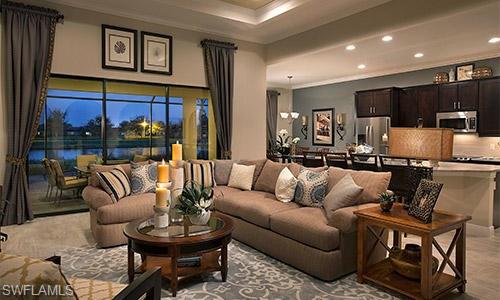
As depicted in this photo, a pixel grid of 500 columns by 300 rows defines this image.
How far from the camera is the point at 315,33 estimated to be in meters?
5.91

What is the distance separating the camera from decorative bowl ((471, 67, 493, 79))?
22.2ft

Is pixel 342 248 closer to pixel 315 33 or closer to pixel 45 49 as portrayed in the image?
pixel 315 33

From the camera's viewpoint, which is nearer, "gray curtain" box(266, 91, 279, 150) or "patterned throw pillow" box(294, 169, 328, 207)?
"patterned throw pillow" box(294, 169, 328, 207)

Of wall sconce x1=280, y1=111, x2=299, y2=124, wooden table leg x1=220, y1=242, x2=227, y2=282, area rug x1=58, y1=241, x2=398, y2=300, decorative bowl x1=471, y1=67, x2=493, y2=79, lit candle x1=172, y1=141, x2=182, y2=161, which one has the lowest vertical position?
area rug x1=58, y1=241, x2=398, y2=300

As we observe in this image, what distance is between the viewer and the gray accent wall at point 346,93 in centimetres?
794

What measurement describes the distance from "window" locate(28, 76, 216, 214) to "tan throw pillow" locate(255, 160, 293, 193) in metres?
2.16

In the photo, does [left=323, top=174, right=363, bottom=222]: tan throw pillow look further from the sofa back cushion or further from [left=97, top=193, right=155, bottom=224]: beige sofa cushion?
[left=97, top=193, right=155, bottom=224]: beige sofa cushion

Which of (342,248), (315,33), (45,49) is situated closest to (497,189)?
(342,248)

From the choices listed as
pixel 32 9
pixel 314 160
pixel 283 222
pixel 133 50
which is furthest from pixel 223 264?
pixel 32 9

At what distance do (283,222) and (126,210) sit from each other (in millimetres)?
1792

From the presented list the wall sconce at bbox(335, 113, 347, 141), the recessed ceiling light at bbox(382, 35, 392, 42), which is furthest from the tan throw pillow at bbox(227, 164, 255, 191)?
the wall sconce at bbox(335, 113, 347, 141)

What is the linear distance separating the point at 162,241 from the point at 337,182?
1.94 m

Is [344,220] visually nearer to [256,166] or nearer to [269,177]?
[269,177]

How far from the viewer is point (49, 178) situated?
5.32 meters
